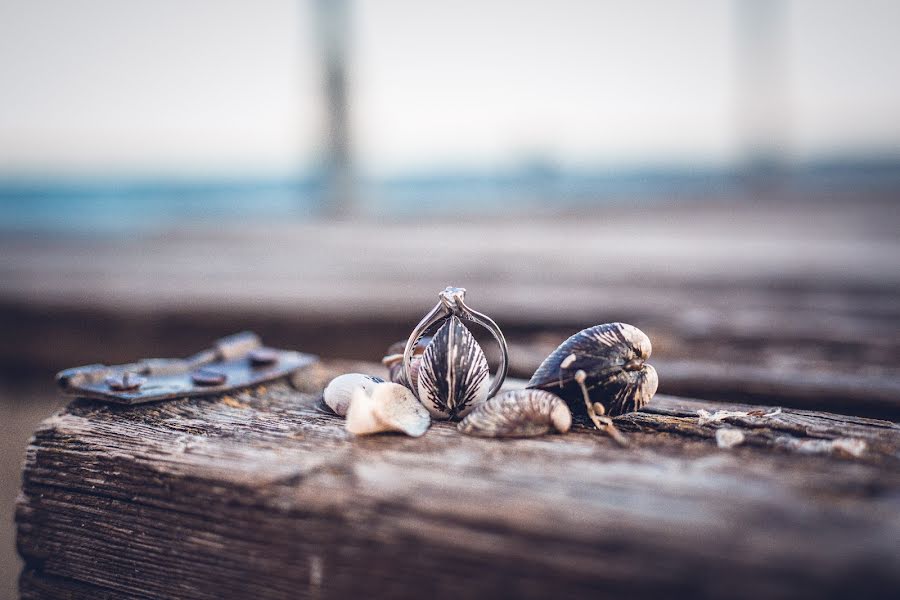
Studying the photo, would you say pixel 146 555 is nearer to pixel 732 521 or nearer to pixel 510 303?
pixel 732 521

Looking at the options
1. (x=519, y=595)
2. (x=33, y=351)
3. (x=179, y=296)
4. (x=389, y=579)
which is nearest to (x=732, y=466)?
(x=519, y=595)

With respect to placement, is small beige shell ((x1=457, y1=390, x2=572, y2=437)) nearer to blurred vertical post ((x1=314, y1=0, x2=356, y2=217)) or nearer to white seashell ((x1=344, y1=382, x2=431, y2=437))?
white seashell ((x1=344, y1=382, x2=431, y2=437))

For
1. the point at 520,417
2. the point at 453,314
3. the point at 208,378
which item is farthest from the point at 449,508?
the point at 208,378

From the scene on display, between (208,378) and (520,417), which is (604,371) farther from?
(208,378)

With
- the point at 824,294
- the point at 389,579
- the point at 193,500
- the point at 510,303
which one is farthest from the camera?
the point at 824,294

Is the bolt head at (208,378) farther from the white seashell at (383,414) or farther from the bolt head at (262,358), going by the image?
the white seashell at (383,414)

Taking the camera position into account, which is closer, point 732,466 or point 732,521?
point 732,521

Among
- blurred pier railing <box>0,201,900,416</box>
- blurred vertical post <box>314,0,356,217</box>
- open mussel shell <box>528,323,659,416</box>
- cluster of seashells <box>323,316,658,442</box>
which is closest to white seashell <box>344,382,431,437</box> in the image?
cluster of seashells <box>323,316,658,442</box>

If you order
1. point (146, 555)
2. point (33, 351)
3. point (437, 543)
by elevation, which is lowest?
point (33, 351)
